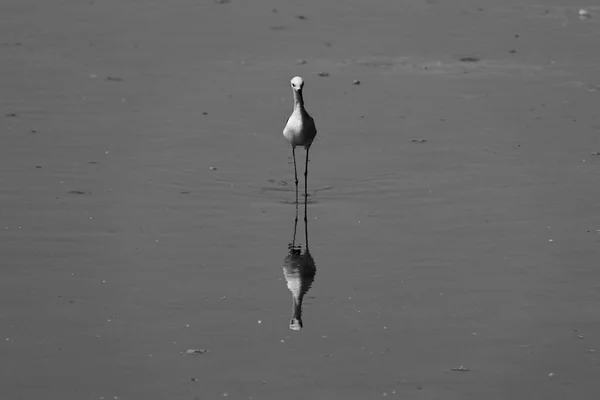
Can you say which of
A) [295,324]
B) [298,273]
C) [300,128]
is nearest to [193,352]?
[295,324]

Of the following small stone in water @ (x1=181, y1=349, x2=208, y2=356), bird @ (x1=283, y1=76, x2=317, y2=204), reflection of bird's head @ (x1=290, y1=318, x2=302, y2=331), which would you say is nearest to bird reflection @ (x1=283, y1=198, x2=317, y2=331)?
reflection of bird's head @ (x1=290, y1=318, x2=302, y2=331)

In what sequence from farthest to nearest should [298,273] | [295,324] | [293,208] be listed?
[293,208]
[298,273]
[295,324]

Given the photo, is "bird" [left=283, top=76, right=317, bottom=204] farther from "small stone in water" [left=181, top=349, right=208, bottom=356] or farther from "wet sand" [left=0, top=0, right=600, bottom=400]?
"small stone in water" [left=181, top=349, right=208, bottom=356]

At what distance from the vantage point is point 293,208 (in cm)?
1381

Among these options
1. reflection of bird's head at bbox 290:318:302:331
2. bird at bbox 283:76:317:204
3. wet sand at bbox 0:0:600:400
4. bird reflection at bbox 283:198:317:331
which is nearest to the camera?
wet sand at bbox 0:0:600:400

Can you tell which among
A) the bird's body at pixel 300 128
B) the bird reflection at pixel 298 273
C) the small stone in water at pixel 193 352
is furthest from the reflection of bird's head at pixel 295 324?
the bird's body at pixel 300 128

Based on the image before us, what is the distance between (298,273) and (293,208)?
6.22 feet

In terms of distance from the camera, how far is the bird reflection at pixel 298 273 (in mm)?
11047

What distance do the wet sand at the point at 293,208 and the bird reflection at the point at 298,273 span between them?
0.06 metres

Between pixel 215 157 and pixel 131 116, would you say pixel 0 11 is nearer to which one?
pixel 131 116

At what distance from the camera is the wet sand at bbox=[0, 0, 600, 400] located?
10.0m

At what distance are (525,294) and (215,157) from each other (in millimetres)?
5328

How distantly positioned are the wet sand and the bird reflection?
0.06 meters

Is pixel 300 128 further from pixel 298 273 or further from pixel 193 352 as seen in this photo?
pixel 193 352
